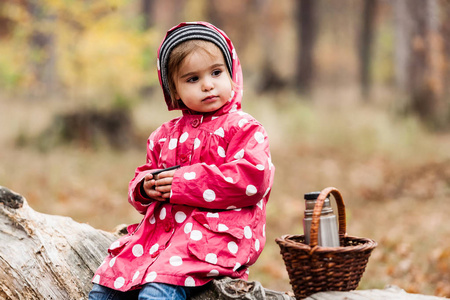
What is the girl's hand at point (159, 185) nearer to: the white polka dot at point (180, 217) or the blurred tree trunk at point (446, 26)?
the white polka dot at point (180, 217)

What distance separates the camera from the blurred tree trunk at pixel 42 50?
10.4 m

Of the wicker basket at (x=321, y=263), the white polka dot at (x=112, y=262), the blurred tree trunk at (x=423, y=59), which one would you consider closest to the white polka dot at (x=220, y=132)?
the wicker basket at (x=321, y=263)

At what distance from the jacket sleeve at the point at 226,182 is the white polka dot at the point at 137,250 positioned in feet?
1.06

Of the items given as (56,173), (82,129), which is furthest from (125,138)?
(56,173)

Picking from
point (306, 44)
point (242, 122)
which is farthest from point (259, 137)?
point (306, 44)

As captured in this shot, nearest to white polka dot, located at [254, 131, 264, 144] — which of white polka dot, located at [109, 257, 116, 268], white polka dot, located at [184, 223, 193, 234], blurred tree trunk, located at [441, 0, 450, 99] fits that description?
white polka dot, located at [184, 223, 193, 234]

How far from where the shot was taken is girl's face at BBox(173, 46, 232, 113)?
2660 millimetres

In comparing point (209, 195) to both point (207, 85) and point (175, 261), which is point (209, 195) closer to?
point (175, 261)

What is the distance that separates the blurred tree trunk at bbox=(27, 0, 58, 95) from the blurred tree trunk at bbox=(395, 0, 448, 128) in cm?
705

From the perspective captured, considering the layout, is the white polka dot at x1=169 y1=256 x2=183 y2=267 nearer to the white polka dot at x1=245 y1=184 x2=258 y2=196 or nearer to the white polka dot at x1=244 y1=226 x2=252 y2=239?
the white polka dot at x1=244 y1=226 x2=252 y2=239

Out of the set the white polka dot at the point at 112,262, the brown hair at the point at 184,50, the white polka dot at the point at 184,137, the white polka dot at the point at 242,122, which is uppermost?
the brown hair at the point at 184,50

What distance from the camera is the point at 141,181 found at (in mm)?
2738

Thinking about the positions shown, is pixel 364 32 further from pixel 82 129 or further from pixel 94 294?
pixel 94 294

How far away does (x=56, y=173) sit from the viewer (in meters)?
8.07
